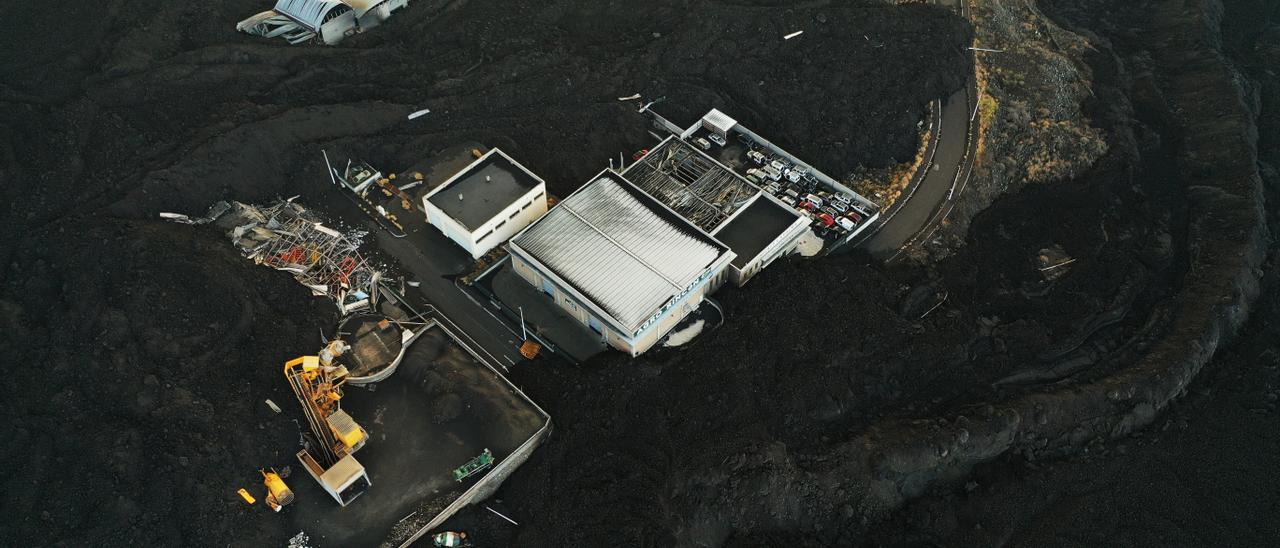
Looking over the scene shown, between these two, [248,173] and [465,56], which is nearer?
[248,173]

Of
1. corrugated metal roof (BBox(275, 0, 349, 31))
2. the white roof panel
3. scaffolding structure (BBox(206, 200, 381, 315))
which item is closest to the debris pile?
scaffolding structure (BBox(206, 200, 381, 315))

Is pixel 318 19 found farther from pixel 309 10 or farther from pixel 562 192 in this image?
pixel 562 192

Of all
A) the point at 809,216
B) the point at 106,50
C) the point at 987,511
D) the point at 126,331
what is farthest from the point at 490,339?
the point at 106,50

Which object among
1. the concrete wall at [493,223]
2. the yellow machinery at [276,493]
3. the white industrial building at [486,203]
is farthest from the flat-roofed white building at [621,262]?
the yellow machinery at [276,493]

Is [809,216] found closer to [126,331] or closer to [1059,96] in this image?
[1059,96]

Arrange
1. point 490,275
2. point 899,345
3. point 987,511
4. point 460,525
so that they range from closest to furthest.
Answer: point 460,525 < point 987,511 < point 899,345 < point 490,275

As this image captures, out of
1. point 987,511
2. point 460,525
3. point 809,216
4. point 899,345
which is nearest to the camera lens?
point 460,525

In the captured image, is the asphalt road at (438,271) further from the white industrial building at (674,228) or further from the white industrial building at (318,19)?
the white industrial building at (318,19)
